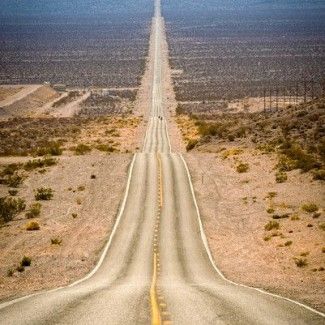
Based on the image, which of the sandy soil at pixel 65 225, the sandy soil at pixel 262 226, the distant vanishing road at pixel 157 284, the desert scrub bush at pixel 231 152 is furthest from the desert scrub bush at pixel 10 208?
the desert scrub bush at pixel 231 152

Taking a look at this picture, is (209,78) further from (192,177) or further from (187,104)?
(192,177)

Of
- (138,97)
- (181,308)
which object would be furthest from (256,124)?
(138,97)

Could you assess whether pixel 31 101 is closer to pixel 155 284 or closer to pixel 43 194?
pixel 43 194

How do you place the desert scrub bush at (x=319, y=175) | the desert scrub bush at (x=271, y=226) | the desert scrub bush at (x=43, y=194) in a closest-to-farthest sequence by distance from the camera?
the desert scrub bush at (x=271, y=226) < the desert scrub bush at (x=319, y=175) < the desert scrub bush at (x=43, y=194)

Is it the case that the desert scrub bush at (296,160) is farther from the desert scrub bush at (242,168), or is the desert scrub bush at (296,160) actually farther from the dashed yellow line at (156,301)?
the dashed yellow line at (156,301)

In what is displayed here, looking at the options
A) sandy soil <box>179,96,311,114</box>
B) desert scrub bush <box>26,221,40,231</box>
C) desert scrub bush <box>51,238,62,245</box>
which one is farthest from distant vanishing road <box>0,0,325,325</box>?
sandy soil <box>179,96,311,114</box>
